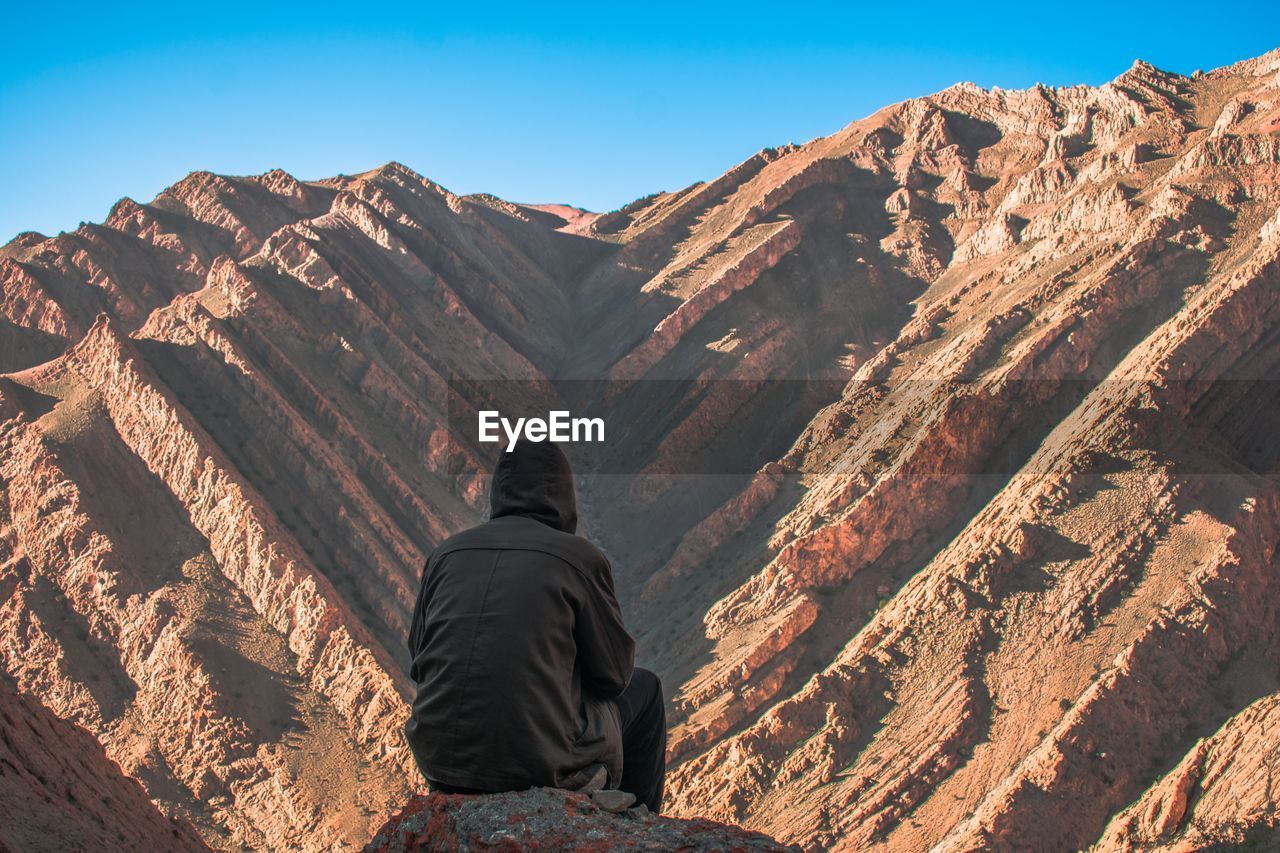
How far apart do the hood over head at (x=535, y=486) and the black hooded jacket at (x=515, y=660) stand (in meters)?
0.14

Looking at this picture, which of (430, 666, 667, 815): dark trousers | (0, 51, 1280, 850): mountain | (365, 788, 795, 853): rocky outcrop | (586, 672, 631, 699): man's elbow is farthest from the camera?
(0, 51, 1280, 850): mountain

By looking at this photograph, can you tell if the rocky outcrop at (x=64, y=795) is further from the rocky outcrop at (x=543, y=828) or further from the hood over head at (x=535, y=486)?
the hood over head at (x=535, y=486)

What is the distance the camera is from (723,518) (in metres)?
39.2

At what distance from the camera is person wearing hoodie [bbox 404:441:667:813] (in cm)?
482

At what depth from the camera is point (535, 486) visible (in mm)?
5422

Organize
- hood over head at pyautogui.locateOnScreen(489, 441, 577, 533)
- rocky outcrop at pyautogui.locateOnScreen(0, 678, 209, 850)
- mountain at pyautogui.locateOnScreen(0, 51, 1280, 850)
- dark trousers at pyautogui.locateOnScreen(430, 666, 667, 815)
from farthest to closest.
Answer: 1. mountain at pyautogui.locateOnScreen(0, 51, 1280, 850)
2. rocky outcrop at pyautogui.locateOnScreen(0, 678, 209, 850)
3. dark trousers at pyautogui.locateOnScreen(430, 666, 667, 815)
4. hood over head at pyautogui.locateOnScreen(489, 441, 577, 533)

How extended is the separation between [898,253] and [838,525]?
24491 mm

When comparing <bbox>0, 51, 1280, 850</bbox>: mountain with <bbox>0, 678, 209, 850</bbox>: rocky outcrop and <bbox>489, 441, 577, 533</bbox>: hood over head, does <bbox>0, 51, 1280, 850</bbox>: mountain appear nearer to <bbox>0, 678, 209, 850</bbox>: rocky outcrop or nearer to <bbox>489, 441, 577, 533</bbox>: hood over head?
<bbox>0, 678, 209, 850</bbox>: rocky outcrop

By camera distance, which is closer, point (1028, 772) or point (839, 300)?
point (1028, 772)

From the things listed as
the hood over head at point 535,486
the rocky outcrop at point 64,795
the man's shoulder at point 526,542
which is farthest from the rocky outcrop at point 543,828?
the rocky outcrop at point 64,795

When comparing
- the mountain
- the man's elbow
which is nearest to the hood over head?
the man's elbow

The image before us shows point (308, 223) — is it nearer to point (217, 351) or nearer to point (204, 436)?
point (217, 351)

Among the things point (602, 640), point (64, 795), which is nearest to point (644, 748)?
point (602, 640)

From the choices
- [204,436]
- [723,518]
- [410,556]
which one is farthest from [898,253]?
[204,436]
